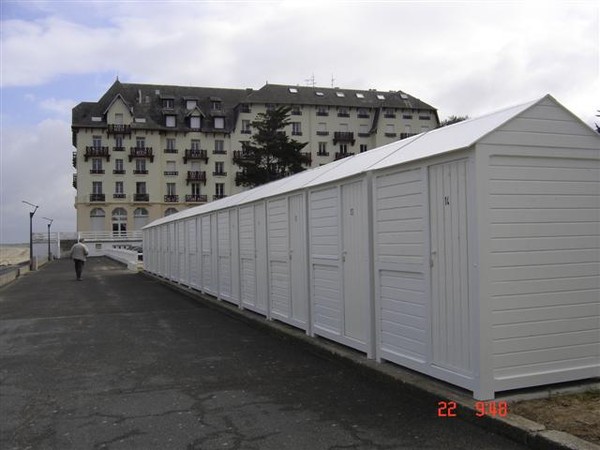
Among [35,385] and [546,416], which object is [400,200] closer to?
[546,416]

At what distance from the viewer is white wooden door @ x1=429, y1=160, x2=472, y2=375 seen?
5.37 m

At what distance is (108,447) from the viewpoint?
188 inches

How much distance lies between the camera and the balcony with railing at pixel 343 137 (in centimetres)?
8225

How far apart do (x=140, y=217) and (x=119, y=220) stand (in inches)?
103

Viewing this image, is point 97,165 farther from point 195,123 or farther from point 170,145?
point 195,123

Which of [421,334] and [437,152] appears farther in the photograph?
[421,334]

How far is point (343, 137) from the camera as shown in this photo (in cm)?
8238

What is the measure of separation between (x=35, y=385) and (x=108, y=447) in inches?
104

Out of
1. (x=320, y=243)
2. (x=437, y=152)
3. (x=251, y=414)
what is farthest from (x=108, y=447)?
(x=320, y=243)

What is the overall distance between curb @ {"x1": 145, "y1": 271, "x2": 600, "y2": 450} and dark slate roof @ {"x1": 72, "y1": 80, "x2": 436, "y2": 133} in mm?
72997

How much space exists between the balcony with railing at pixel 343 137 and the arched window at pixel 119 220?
1167 inches

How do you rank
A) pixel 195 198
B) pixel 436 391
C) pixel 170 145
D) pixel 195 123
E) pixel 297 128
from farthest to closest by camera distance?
pixel 297 128
pixel 195 123
pixel 170 145
pixel 195 198
pixel 436 391
